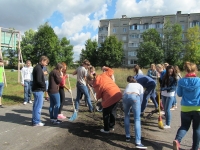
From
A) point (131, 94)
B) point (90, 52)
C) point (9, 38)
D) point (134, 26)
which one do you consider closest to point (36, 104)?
point (131, 94)

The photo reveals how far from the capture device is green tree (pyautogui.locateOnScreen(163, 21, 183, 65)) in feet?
166

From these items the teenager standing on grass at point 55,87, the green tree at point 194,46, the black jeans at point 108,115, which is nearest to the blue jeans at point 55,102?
the teenager standing on grass at point 55,87

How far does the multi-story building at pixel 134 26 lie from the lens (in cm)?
5600

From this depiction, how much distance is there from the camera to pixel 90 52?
54531 millimetres

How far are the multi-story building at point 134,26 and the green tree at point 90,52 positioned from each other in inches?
433

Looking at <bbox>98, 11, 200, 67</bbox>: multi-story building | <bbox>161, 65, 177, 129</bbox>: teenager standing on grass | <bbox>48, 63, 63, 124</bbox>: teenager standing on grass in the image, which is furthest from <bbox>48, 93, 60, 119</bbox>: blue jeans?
<bbox>98, 11, 200, 67</bbox>: multi-story building

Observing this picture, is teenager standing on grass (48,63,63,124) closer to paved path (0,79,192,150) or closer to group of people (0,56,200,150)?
group of people (0,56,200,150)

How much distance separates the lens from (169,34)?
52219 millimetres

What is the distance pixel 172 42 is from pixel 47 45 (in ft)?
104

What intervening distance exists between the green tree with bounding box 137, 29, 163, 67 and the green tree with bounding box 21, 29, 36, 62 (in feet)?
89.5

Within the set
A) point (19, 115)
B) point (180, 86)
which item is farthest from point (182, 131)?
point (19, 115)

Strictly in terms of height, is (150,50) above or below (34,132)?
above

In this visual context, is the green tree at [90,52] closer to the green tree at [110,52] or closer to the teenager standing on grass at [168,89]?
the green tree at [110,52]

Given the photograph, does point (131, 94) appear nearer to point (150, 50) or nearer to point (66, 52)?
point (66, 52)
